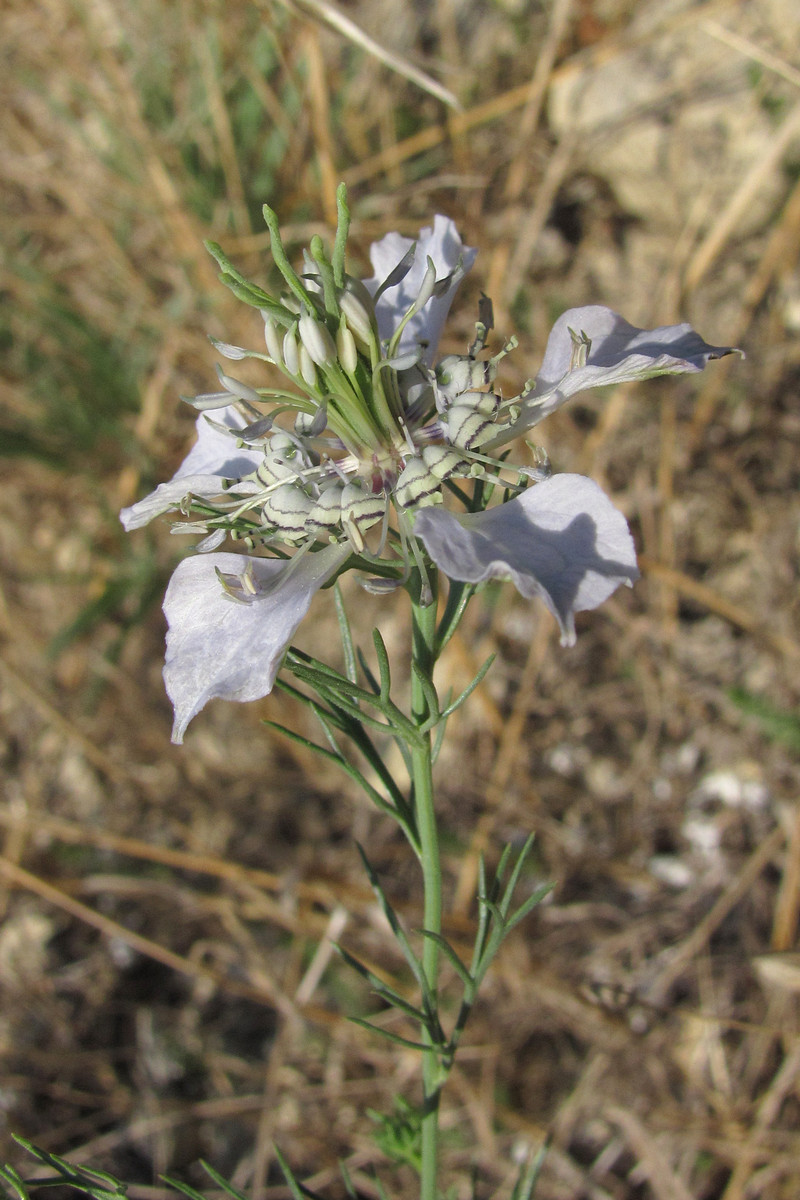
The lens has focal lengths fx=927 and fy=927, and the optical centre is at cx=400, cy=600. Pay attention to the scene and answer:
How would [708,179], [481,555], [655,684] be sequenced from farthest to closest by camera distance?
[708,179], [655,684], [481,555]

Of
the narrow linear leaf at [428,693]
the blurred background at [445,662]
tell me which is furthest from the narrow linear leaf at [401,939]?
the blurred background at [445,662]

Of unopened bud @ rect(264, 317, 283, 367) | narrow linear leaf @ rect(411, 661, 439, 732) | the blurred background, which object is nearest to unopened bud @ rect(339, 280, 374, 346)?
unopened bud @ rect(264, 317, 283, 367)

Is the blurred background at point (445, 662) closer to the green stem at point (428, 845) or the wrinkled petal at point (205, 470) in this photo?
the green stem at point (428, 845)

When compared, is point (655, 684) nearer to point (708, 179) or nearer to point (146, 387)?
point (708, 179)

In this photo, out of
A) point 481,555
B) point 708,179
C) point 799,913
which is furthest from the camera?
point 708,179

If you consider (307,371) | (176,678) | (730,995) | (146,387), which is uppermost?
(307,371)

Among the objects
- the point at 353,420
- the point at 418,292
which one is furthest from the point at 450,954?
the point at 418,292

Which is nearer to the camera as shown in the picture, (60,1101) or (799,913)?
(799,913)

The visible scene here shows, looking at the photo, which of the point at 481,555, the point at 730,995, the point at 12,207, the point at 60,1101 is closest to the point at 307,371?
the point at 481,555
